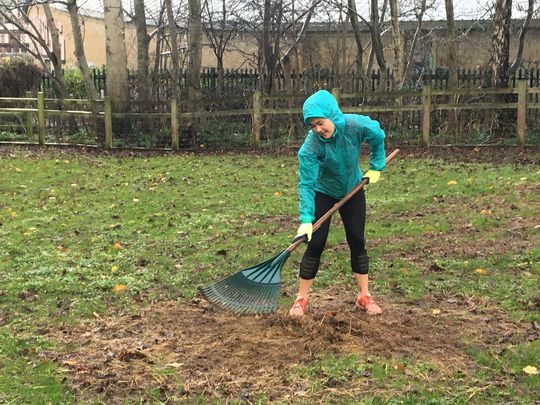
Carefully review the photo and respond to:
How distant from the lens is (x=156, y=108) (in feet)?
55.9

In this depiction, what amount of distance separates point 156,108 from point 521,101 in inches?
337

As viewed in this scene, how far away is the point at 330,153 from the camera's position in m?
4.69

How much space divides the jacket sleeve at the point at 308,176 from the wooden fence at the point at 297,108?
11322 mm

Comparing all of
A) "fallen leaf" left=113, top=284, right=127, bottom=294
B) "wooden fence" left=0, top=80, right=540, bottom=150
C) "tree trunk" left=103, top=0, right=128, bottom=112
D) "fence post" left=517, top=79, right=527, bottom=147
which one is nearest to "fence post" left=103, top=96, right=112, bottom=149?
"wooden fence" left=0, top=80, right=540, bottom=150

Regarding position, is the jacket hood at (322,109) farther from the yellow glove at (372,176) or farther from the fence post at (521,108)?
the fence post at (521,108)

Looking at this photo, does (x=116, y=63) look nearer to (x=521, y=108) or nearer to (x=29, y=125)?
(x=29, y=125)

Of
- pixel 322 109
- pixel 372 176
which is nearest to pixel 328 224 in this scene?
pixel 372 176

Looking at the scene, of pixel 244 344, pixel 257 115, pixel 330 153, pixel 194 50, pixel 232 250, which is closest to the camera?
pixel 244 344

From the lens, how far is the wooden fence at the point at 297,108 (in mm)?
14930

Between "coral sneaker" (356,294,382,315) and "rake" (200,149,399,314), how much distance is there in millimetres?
684

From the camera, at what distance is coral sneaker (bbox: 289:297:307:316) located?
4879 millimetres

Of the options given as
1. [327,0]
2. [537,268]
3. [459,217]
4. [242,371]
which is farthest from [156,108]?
[242,371]

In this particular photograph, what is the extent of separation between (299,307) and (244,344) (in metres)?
0.63

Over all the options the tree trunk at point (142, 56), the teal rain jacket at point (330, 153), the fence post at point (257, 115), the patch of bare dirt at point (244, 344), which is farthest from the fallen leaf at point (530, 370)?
the tree trunk at point (142, 56)
